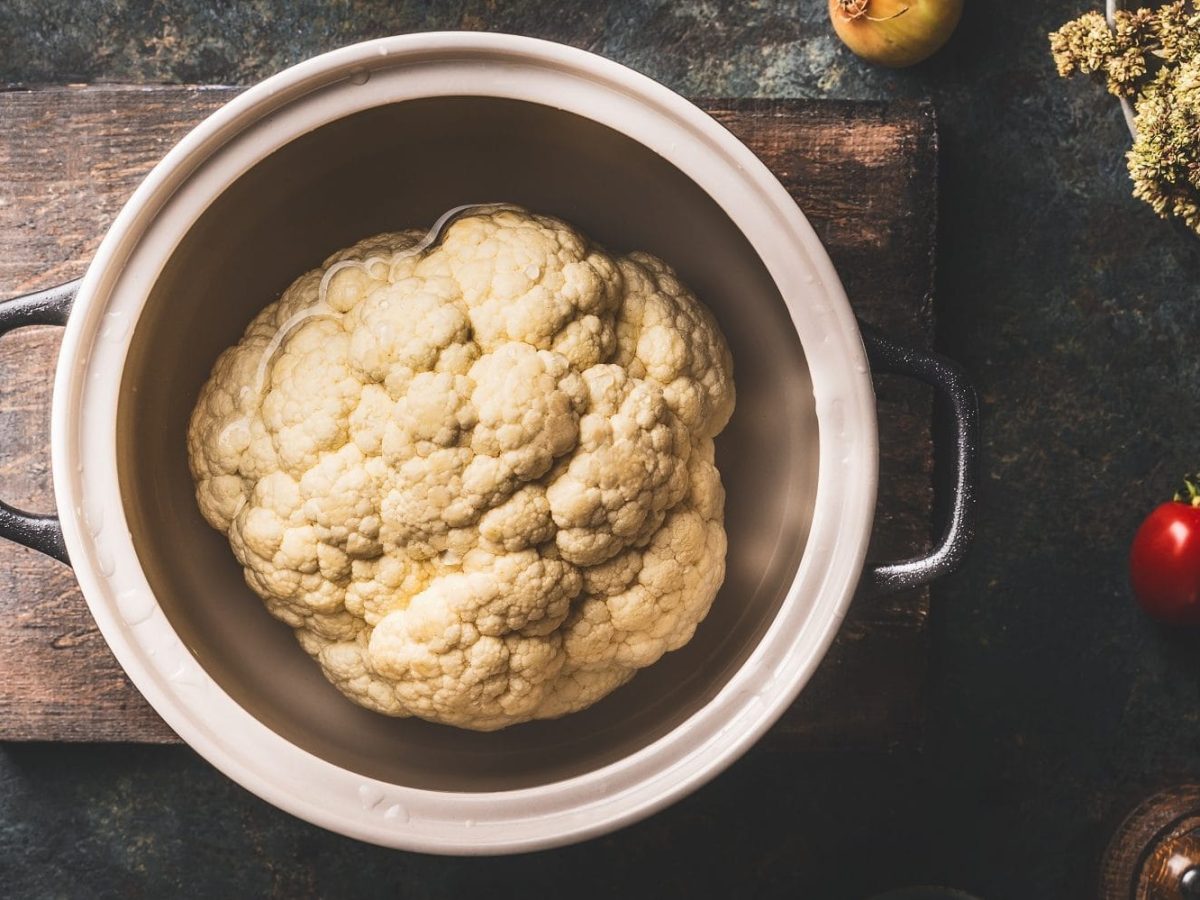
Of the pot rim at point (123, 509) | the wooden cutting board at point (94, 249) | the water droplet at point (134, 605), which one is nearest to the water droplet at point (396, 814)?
the pot rim at point (123, 509)

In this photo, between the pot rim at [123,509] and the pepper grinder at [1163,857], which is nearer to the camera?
the pot rim at [123,509]

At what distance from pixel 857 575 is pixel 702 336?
23cm

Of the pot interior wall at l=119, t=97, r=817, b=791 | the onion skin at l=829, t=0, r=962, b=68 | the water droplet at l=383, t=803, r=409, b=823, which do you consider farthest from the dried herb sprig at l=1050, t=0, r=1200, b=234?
the water droplet at l=383, t=803, r=409, b=823

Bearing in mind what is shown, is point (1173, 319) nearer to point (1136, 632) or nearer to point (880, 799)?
point (1136, 632)

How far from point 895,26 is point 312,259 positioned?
0.60 meters

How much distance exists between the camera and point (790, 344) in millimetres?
799

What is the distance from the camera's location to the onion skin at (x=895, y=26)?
3.28 feet

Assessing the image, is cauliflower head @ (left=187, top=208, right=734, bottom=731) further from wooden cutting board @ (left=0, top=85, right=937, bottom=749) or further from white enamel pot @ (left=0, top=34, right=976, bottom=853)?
wooden cutting board @ (left=0, top=85, right=937, bottom=749)

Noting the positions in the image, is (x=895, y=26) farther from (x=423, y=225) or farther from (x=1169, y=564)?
(x=1169, y=564)

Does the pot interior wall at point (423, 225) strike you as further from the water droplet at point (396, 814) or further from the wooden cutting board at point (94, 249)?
the wooden cutting board at point (94, 249)

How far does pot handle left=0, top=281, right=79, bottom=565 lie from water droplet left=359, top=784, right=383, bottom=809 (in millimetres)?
274

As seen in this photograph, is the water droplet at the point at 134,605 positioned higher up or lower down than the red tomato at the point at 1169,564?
lower down

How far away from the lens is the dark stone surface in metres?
1.09

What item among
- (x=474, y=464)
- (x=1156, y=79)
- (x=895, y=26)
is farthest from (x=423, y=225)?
(x=1156, y=79)
